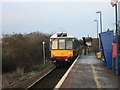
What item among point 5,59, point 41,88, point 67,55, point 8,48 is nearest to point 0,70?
point 5,59

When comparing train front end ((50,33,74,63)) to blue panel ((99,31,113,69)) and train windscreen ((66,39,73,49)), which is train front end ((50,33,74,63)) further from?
blue panel ((99,31,113,69))

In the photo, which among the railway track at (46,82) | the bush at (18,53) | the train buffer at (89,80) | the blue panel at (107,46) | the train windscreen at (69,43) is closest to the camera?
the train buffer at (89,80)

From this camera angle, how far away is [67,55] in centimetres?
2119

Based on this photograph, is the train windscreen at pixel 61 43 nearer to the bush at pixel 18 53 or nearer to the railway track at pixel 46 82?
the railway track at pixel 46 82

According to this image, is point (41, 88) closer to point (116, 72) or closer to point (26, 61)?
point (116, 72)

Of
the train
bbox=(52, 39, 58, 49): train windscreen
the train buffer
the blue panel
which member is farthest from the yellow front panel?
the train buffer

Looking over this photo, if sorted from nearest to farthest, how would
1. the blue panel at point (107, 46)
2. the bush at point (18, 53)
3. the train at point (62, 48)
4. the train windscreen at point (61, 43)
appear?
the blue panel at point (107, 46)
the train at point (62, 48)
the train windscreen at point (61, 43)
the bush at point (18, 53)

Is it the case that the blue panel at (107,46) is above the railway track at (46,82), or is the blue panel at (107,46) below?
above

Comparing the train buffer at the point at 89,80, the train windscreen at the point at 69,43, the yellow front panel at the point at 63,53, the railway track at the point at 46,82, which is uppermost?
the train windscreen at the point at 69,43

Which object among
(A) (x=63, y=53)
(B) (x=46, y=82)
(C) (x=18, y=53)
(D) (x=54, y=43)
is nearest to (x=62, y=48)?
(A) (x=63, y=53)

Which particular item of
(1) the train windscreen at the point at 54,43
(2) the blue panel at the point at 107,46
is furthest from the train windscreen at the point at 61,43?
(2) the blue panel at the point at 107,46

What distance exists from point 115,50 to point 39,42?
28411 millimetres

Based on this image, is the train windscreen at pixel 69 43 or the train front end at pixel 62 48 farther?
the train windscreen at pixel 69 43

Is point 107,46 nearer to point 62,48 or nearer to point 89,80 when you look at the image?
point 62,48
